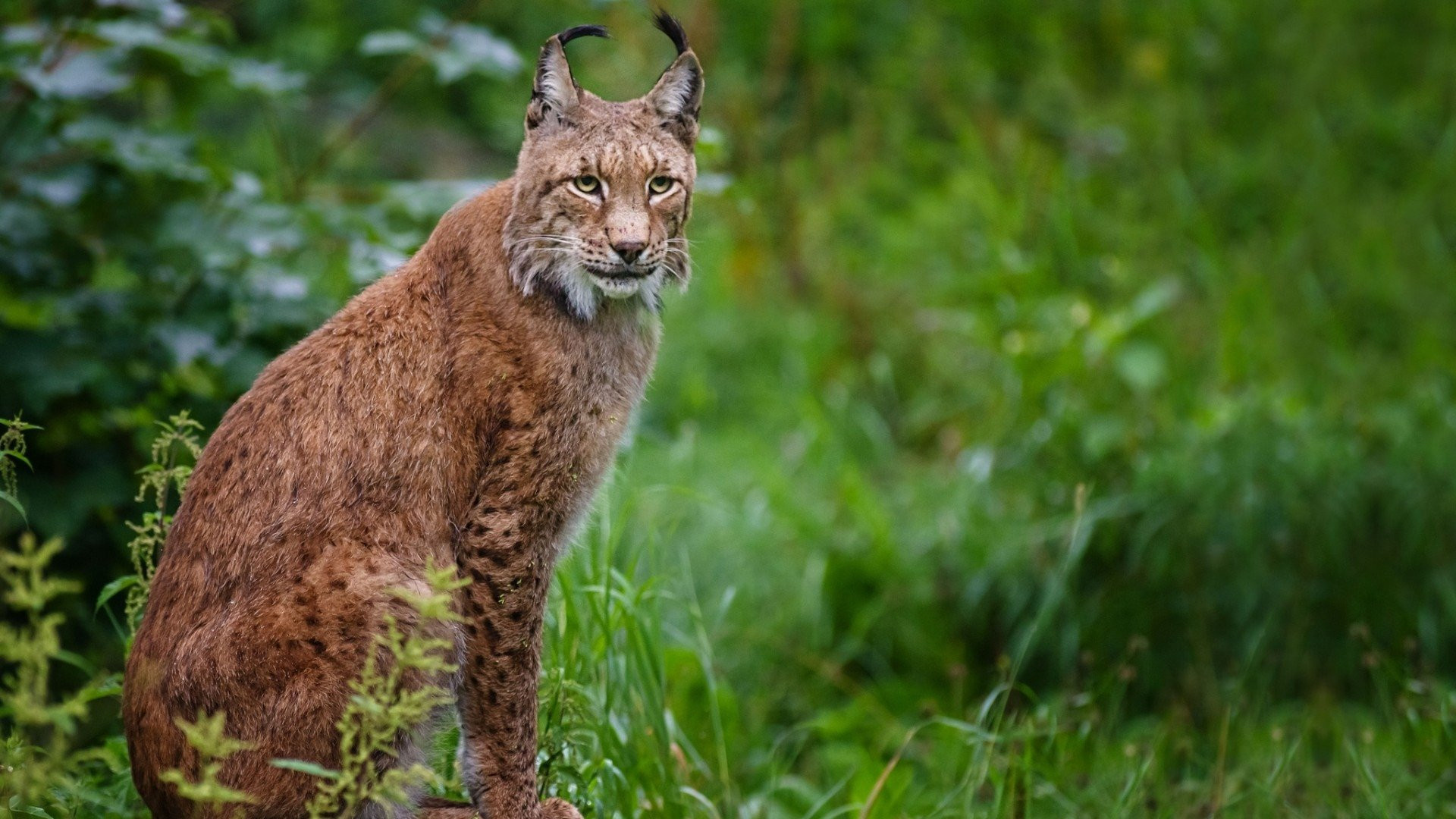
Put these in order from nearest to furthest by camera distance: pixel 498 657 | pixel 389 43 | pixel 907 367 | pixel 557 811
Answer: pixel 498 657 → pixel 557 811 → pixel 389 43 → pixel 907 367

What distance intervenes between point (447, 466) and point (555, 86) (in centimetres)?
105

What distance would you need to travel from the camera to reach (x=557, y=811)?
3.69m

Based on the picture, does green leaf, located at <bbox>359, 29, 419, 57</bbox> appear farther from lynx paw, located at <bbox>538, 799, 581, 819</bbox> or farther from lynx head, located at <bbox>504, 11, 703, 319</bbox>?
lynx paw, located at <bbox>538, 799, 581, 819</bbox>

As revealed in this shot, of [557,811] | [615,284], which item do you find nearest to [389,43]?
[615,284]

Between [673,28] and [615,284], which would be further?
[673,28]

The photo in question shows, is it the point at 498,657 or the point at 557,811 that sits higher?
the point at 498,657

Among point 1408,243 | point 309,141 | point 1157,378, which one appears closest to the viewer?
point 1157,378

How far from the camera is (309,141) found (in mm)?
9750

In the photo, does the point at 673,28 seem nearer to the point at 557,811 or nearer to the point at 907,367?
the point at 557,811

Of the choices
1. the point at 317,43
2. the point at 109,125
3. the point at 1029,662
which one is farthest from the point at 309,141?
the point at 1029,662

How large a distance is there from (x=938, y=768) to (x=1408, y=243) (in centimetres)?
578

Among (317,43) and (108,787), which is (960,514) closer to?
(108,787)

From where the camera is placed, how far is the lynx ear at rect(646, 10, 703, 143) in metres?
3.87

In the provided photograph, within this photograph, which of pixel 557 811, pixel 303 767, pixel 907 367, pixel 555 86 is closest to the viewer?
pixel 303 767
